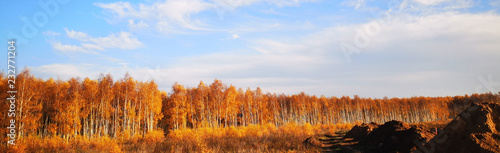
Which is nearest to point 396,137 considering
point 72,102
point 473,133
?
point 473,133

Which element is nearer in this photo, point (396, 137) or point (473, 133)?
point (473, 133)

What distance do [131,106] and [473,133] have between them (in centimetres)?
4423

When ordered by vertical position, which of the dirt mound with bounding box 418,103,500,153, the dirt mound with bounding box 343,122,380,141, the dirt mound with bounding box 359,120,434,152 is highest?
the dirt mound with bounding box 418,103,500,153

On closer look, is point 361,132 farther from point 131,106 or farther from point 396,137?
point 131,106

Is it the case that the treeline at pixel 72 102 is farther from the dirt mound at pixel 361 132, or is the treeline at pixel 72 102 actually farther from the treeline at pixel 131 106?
the dirt mound at pixel 361 132

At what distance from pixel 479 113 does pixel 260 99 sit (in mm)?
53765

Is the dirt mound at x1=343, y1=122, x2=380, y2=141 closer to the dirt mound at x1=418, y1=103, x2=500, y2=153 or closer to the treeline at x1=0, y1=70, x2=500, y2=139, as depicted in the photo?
the dirt mound at x1=418, y1=103, x2=500, y2=153

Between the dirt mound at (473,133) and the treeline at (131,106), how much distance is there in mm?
26164

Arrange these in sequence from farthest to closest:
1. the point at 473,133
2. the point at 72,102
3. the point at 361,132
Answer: the point at 72,102 < the point at 361,132 < the point at 473,133

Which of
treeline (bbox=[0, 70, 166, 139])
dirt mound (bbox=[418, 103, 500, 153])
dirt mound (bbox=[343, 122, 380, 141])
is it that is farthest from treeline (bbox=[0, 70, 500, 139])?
dirt mound (bbox=[418, 103, 500, 153])

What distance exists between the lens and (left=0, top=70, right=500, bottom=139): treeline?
3047 cm

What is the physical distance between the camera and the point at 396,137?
15117 mm

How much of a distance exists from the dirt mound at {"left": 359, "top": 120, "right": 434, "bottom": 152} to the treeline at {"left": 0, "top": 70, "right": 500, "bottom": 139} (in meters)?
22.4

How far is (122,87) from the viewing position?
39.3 m
